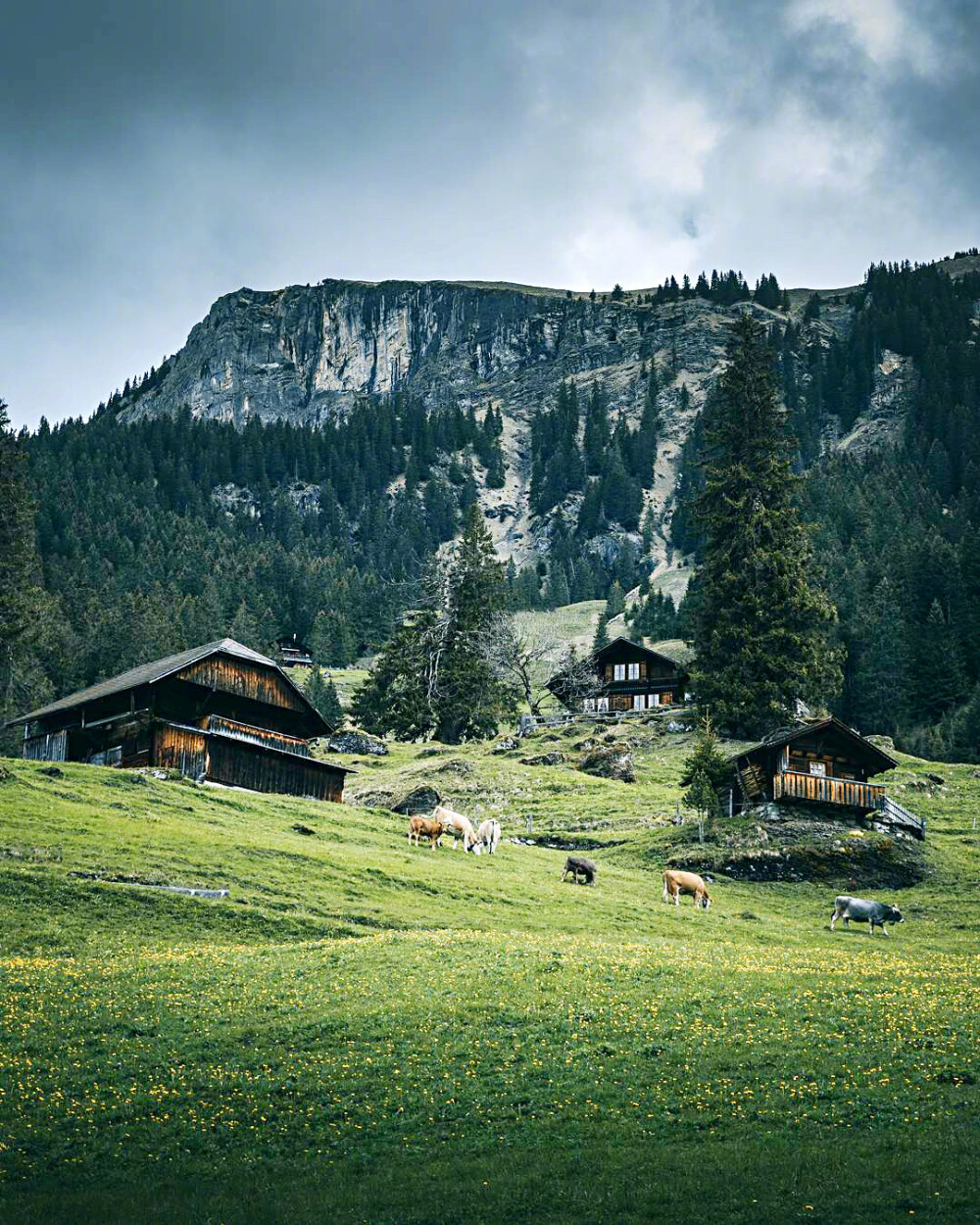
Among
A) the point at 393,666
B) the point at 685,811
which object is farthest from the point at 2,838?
the point at 393,666

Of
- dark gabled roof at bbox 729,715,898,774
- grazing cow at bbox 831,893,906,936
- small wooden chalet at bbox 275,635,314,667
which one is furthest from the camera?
small wooden chalet at bbox 275,635,314,667

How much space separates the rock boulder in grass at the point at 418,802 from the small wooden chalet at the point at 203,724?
4263mm

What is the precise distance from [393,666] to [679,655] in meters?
34.5

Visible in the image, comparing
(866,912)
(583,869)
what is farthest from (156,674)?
(866,912)

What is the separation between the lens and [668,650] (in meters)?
133

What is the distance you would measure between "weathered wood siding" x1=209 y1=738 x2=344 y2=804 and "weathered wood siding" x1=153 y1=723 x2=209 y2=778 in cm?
65

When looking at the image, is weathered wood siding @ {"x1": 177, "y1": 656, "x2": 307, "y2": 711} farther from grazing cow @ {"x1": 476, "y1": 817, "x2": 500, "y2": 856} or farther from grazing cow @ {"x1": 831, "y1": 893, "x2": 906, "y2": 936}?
grazing cow @ {"x1": 831, "y1": 893, "x2": 906, "y2": 936}

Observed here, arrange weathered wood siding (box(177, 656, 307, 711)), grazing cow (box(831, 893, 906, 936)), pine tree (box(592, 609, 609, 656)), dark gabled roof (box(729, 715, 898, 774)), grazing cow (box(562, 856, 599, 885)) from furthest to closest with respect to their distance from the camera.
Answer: pine tree (box(592, 609, 609, 656)) < weathered wood siding (box(177, 656, 307, 711)) < dark gabled roof (box(729, 715, 898, 774)) < grazing cow (box(562, 856, 599, 885)) < grazing cow (box(831, 893, 906, 936))

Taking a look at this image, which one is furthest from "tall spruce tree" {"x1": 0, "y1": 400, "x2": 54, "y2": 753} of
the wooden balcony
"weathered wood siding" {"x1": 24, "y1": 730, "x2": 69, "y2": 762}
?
the wooden balcony

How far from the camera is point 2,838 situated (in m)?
38.1

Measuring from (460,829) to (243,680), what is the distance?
69.6ft

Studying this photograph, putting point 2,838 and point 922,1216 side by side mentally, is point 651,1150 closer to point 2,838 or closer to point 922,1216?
point 922,1216

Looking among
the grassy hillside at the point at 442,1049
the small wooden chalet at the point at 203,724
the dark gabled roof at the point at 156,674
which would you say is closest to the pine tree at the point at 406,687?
the small wooden chalet at the point at 203,724

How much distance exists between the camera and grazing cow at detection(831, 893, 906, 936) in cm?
4000
